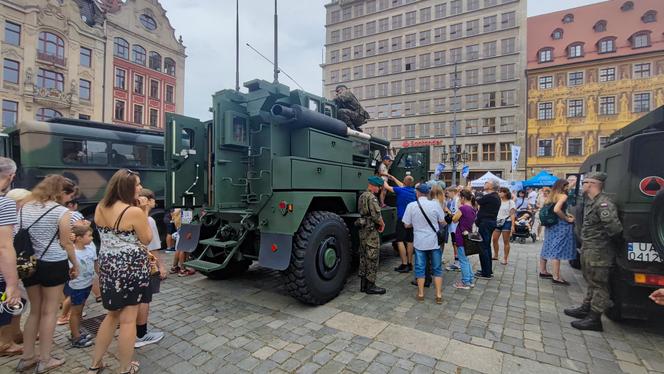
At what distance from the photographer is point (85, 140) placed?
8133mm

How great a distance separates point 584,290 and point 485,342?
10.3ft

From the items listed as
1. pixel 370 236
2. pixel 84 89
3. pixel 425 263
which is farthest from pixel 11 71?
pixel 425 263

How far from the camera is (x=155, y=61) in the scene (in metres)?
35.1

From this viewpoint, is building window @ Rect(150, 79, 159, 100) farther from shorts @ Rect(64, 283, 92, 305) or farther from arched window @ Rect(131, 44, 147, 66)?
shorts @ Rect(64, 283, 92, 305)

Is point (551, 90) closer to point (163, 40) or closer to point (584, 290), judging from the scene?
point (584, 290)

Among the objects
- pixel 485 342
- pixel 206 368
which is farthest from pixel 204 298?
pixel 485 342

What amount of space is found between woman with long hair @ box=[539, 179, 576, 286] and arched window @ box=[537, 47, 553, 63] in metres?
38.8

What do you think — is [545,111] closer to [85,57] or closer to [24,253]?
[24,253]

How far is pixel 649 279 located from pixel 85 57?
39.2 m

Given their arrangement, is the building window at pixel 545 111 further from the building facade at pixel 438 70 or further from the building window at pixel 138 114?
the building window at pixel 138 114

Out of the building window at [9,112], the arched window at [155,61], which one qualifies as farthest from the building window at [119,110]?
the building window at [9,112]

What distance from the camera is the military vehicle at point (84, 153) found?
24.2 feet

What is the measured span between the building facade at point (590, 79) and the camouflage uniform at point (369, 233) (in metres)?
36.6

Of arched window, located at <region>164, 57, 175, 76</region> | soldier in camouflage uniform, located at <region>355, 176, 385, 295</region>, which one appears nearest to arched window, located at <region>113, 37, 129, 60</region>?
arched window, located at <region>164, 57, 175, 76</region>
